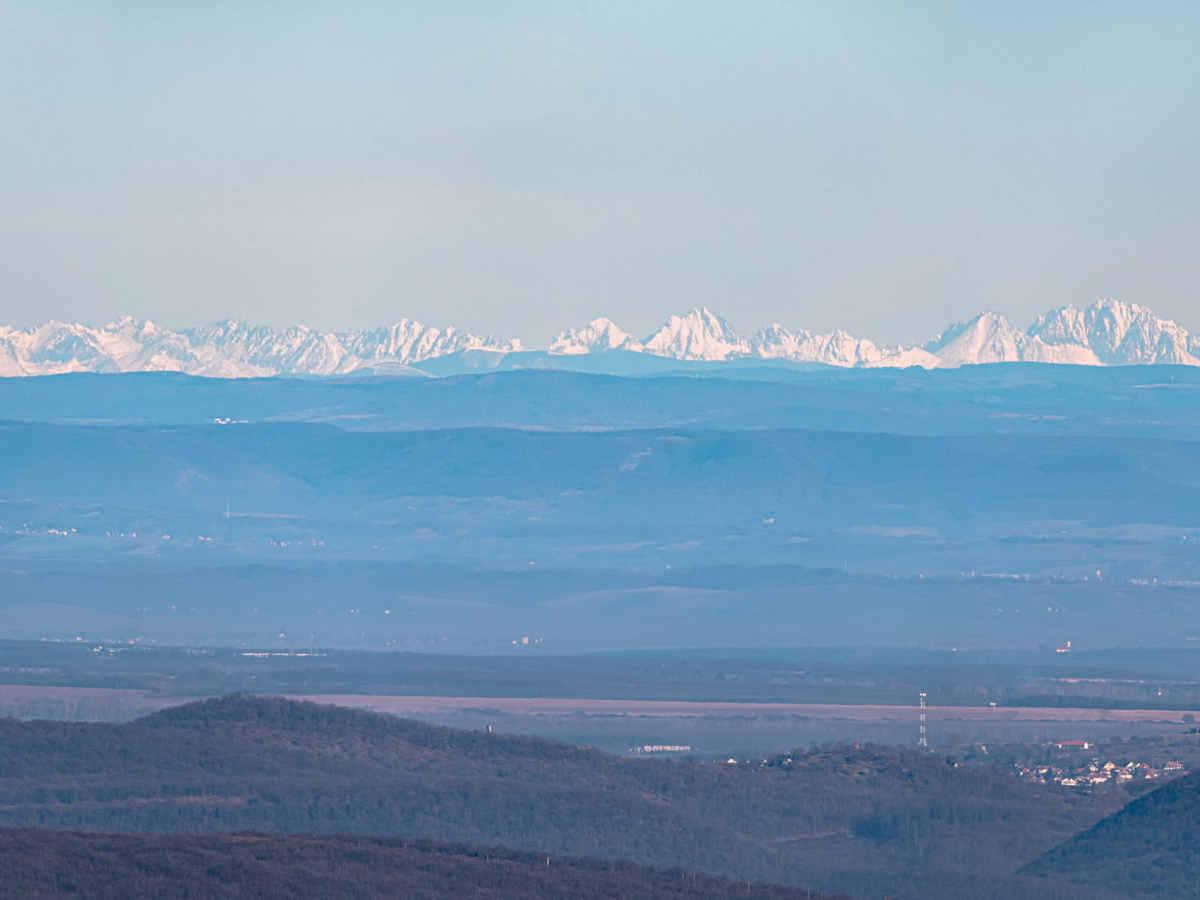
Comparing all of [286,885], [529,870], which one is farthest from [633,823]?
[286,885]

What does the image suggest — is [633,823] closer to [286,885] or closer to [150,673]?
[286,885]

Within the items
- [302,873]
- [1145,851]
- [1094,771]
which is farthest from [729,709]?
[302,873]

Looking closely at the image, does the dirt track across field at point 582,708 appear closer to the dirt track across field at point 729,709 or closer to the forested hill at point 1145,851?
the dirt track across field at point 729,709

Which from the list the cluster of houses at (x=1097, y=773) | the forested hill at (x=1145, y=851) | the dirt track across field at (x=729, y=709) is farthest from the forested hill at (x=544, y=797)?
the dirt track across field at (x=729, y=709)

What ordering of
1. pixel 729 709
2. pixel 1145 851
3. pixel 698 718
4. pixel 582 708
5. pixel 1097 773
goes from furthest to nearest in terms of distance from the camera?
pixel 729 709 → pixel 582 708 → pixel 698 718 → pixel 1097 773 → pixel 1145 851

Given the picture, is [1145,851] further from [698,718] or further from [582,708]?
[582,708]

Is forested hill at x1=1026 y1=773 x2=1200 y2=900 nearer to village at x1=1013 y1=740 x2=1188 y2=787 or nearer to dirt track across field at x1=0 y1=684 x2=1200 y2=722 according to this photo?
village at x1=1013 y1=740 x2=1188 y2=787
